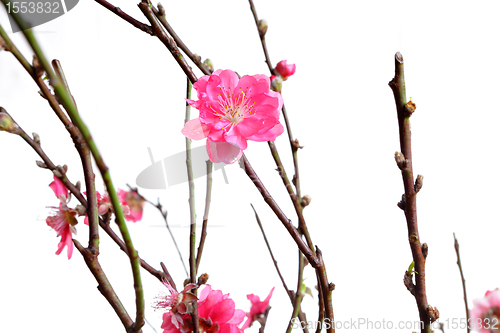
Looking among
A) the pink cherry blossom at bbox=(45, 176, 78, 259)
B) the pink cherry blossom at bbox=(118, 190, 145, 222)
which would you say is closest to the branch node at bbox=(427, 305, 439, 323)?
the pink cherry blossom at bbox=(45, 176, 78, 259)

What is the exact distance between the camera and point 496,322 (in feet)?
0.83

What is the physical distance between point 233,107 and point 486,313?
0.76 feet

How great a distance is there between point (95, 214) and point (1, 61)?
0.57m

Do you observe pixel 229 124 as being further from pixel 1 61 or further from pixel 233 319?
pixel 1 61

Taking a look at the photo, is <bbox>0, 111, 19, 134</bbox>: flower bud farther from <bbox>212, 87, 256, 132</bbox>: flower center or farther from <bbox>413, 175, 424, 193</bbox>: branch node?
<bbox>413, 175, 424, 193</bbox>: branch node

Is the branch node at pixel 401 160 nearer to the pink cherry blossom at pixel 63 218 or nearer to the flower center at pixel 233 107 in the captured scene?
the flower center at pixel 233 107

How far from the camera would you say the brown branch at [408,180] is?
19 centimetres

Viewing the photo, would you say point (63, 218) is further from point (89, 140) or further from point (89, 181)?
point (89, 140)

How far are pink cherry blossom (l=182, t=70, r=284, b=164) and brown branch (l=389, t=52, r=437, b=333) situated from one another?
0.25 ft

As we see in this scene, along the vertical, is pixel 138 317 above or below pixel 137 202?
below

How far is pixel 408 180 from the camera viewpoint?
0.67 ft

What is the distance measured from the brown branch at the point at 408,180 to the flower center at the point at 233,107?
100 millimetres

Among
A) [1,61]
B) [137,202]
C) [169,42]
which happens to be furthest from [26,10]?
[1,61]

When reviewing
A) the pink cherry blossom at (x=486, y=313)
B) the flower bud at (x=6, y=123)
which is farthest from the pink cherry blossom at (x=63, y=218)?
the pink cherry blossom at (x=486, y=313)
